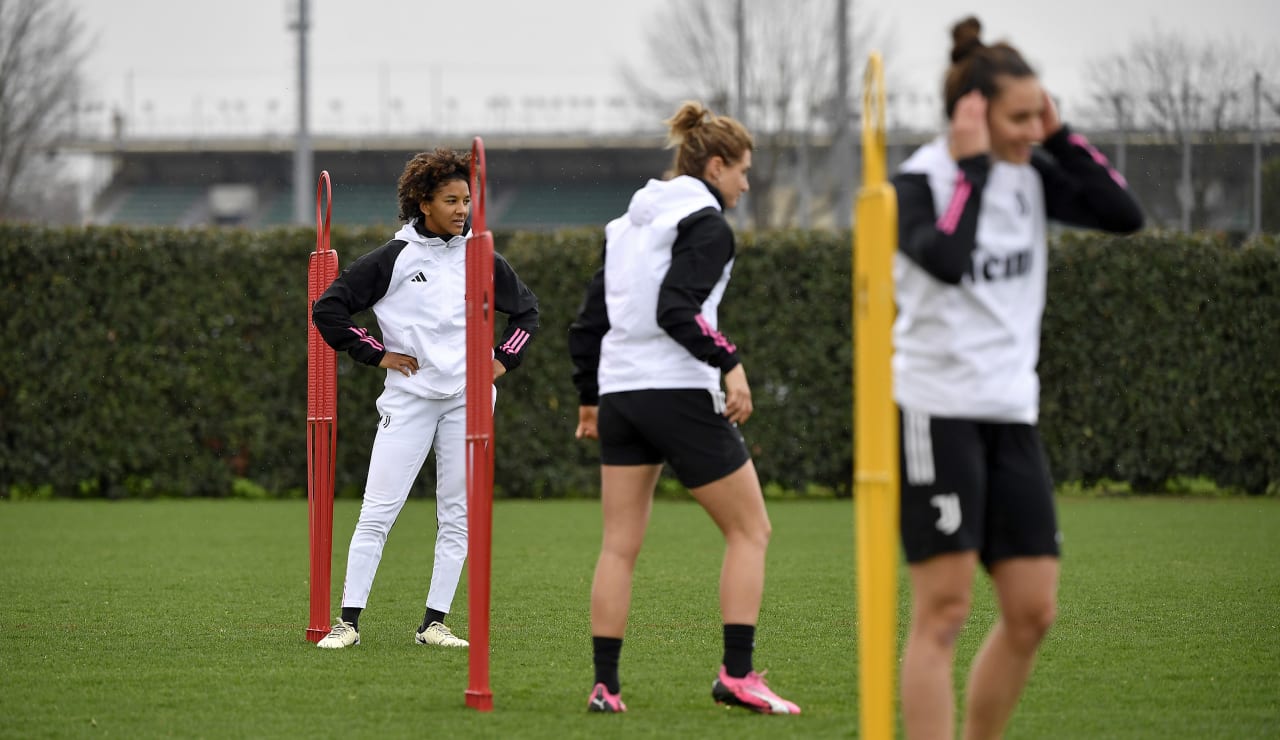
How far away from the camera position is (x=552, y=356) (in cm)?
1538

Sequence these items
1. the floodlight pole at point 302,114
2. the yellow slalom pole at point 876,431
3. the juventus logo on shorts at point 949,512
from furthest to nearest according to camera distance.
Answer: the floodlight pole at point 302,114
the juventus logo on shorts at point 949,512
the yellow slalom pole at point 876,431

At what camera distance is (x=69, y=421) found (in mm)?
15375

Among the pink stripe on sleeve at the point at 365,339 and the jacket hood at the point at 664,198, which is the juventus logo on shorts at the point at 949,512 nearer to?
the jacket hood at the point at 664,198

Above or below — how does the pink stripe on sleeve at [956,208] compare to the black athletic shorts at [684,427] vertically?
above

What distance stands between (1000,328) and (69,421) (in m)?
13.4

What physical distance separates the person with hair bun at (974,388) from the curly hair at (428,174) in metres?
3.32

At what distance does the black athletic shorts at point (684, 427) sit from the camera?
16.5 feet

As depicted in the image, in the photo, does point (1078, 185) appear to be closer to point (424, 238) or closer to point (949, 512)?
point (949, 512)

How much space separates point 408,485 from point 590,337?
1.93m

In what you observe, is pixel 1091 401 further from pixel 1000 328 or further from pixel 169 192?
pixel 169 192

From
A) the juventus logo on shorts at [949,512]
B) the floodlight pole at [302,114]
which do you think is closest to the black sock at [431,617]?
the juventus logo on shorts at [949,512]

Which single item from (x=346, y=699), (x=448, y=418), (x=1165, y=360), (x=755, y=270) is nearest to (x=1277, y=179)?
(x=1165, y=360)

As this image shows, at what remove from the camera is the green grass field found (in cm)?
520

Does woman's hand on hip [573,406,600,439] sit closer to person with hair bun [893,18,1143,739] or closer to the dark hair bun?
person with hair bun [893,18,1143,739]
